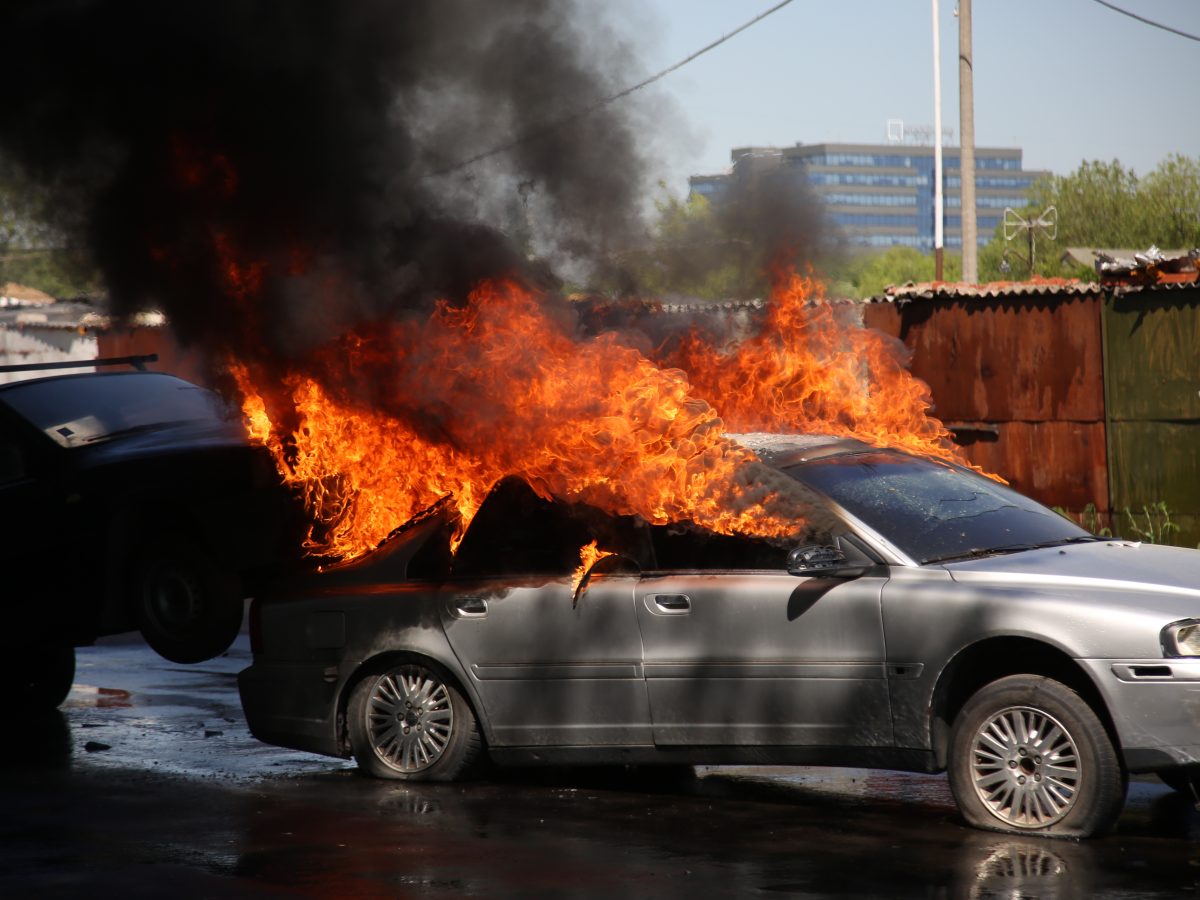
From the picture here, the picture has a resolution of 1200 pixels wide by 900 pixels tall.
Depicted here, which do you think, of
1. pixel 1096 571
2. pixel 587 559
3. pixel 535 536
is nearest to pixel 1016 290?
pixel 535 536

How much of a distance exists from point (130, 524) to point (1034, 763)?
5542mm

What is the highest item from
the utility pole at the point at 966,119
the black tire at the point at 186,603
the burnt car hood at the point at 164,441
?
the utility pole at the point at 966,119

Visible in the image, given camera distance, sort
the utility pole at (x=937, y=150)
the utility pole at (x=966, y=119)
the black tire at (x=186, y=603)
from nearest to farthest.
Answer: the black tire at (x=186, y=603) < the utility pole at (x=966, y=119) < the utility pole at (x=937, y=150)

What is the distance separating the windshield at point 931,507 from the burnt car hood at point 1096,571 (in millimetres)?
180

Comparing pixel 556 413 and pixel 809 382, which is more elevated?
pixel 809 382

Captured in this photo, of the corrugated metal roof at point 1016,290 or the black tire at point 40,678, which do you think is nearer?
the black tire at point 40,678

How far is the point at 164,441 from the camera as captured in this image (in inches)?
396

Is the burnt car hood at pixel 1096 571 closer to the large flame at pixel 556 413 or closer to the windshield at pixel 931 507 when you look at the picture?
the windshield at pixel 931 507

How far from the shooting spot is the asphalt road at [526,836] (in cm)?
607

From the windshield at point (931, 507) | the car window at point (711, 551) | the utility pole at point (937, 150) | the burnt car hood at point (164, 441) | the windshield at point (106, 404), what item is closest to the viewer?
the windshield at point (931, 507)

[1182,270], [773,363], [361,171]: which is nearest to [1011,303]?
[1182,270]

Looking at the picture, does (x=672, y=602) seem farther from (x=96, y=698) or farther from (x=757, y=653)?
(x=96, y=698)

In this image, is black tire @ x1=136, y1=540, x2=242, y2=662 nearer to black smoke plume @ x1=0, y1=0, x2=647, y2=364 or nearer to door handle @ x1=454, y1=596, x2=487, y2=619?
black smoke plume @ x1=0, y1=0, x2=647, y2=364

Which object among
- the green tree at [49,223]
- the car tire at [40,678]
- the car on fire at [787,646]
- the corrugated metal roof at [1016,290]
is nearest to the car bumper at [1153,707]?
the car on fire at [787,646]
